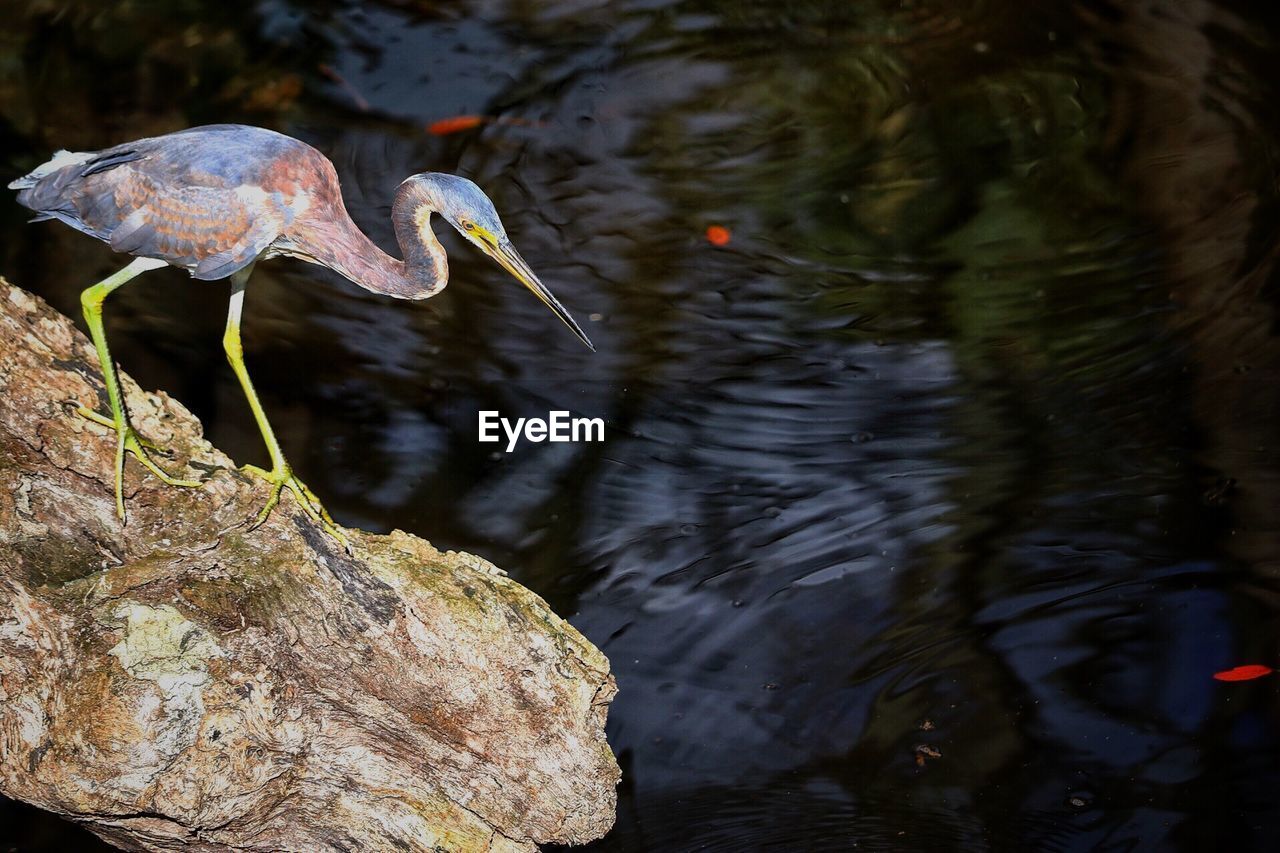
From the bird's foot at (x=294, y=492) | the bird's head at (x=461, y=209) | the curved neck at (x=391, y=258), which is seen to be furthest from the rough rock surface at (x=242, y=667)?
the bird's head at (x=461, y=209)

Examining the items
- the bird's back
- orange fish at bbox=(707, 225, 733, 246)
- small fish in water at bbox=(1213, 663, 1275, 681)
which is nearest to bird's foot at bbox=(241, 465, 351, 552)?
the bird's back

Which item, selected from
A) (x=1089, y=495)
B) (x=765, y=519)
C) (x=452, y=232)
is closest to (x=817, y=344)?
(x=765, y=519)

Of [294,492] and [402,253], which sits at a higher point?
[402,253]

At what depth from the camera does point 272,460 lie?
140cm

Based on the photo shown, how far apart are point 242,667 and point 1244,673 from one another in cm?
137

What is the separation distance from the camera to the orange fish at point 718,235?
1748 mm

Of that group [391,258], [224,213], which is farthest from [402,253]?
[224,213]

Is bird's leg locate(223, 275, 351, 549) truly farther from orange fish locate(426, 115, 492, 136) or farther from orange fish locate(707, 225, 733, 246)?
orange fish locate(707, 225, 733, 246)

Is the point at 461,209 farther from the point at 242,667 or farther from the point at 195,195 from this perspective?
the point at 242,667

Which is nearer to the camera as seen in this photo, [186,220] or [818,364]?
[186,220]

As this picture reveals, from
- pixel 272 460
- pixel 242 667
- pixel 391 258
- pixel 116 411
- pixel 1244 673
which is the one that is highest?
pixel 391 258

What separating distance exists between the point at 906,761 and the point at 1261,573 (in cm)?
62

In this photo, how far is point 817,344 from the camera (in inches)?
67.3

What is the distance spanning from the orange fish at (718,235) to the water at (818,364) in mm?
14
